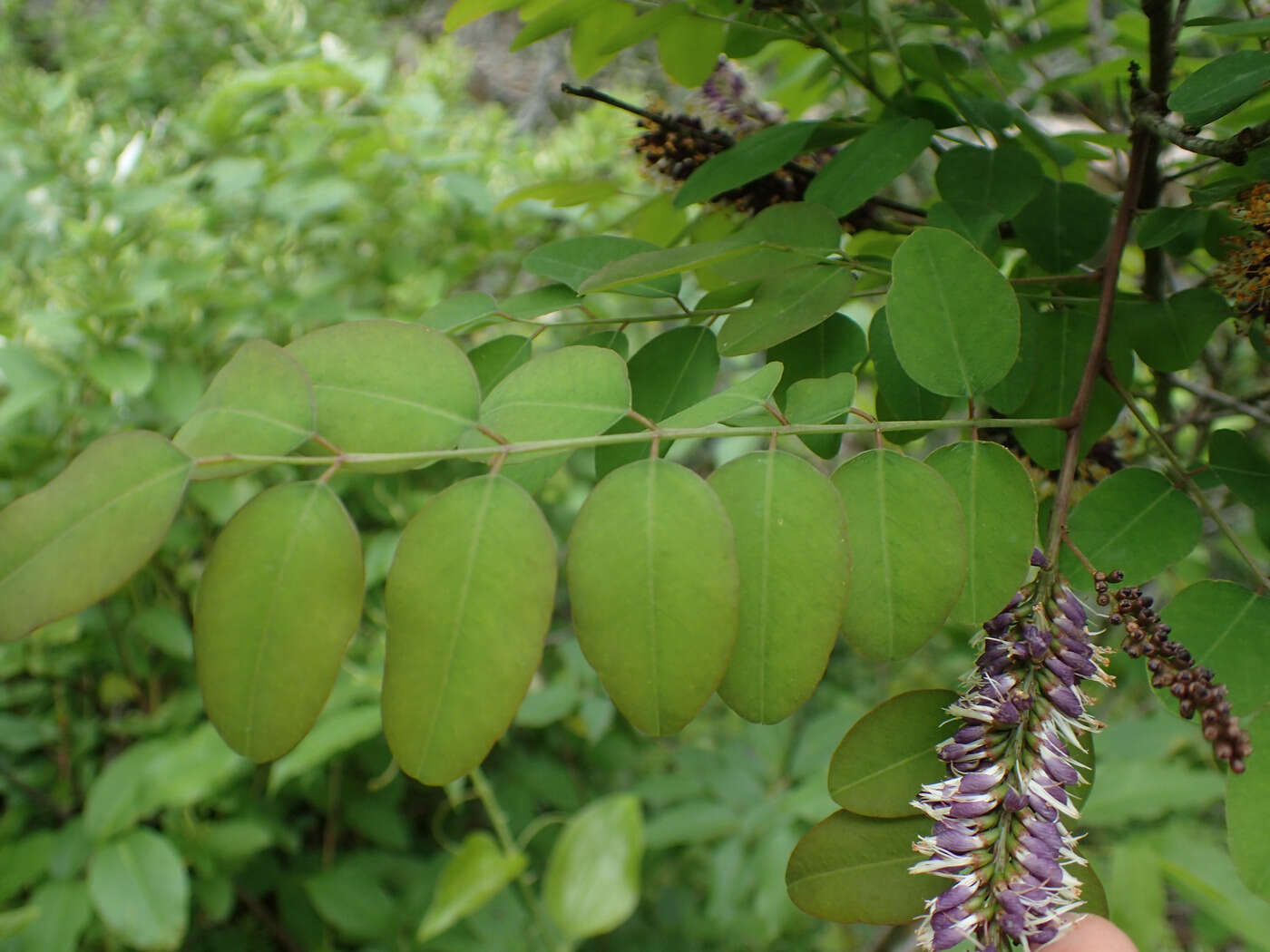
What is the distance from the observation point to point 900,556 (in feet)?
1.10

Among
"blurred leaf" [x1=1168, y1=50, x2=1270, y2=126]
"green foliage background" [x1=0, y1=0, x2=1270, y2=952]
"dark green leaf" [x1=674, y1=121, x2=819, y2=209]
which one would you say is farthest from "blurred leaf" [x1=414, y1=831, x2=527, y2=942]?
"blurred leaf" [x1=1168, y1=50, x2=1270, y2=126]

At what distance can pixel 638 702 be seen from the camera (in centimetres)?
30

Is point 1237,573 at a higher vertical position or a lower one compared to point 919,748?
lower

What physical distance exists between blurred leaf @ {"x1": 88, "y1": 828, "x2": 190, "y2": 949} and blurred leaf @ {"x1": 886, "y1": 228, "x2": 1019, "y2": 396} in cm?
103

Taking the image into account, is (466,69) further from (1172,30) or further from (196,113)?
(1172,30)

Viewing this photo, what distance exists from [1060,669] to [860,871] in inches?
4.6

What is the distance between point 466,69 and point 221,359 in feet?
3.50

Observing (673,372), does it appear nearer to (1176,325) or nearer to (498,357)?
(498,357)

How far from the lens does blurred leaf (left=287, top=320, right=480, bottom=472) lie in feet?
1.13

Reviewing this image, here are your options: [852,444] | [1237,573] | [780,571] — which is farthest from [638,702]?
[852,444]

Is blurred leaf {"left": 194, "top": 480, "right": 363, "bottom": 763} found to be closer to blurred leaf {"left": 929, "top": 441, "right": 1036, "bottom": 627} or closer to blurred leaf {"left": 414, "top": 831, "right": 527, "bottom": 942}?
blurred leaf {"left": 929, "top": 441, "right": 1036, "bottom": 627}

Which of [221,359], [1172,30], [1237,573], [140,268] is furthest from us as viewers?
[1237,573]

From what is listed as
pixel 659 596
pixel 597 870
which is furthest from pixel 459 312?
pixel 597 870

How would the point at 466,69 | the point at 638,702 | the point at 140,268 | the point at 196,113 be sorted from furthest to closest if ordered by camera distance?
the point at 466,69 → the point at 196,113 → the point at 140,268 → the point at 638,702
